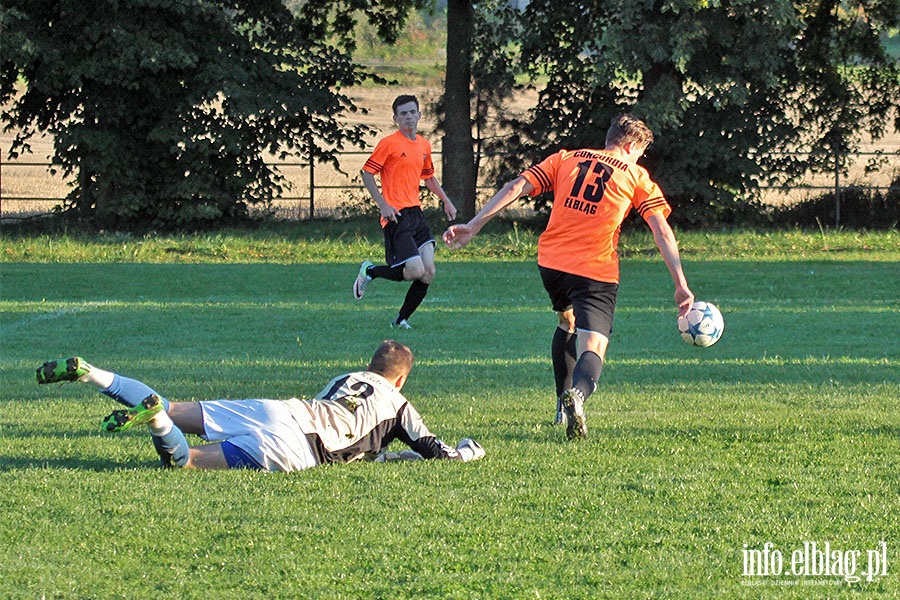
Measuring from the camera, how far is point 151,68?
74.0 feet

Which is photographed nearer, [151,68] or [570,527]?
[570,527]

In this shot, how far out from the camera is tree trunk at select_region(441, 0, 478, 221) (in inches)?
976

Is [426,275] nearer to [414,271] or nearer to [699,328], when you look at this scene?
[414,271]

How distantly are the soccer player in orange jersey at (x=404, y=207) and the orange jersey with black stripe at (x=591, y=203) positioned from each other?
469 centimetres

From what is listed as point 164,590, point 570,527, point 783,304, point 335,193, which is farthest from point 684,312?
point 335,193

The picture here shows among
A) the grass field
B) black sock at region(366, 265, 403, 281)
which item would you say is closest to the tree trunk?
the grass field

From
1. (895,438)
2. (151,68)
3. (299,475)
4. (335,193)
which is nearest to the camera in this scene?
(299,475)

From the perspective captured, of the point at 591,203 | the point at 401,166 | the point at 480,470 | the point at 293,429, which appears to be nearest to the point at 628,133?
the point at 591,203

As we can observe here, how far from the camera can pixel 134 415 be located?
18.0 ft

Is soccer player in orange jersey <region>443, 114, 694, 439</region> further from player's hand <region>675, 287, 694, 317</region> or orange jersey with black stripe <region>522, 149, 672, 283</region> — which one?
player's hand <region>675, 287, 694, 317</region>

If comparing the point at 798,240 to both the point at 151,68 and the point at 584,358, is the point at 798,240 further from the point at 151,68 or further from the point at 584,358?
the point at 584,358

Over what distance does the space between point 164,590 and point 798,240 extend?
65.3 ft

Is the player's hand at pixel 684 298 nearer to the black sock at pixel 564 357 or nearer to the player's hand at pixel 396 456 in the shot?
the black sock at pixel 564 357

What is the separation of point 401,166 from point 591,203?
547 cm
